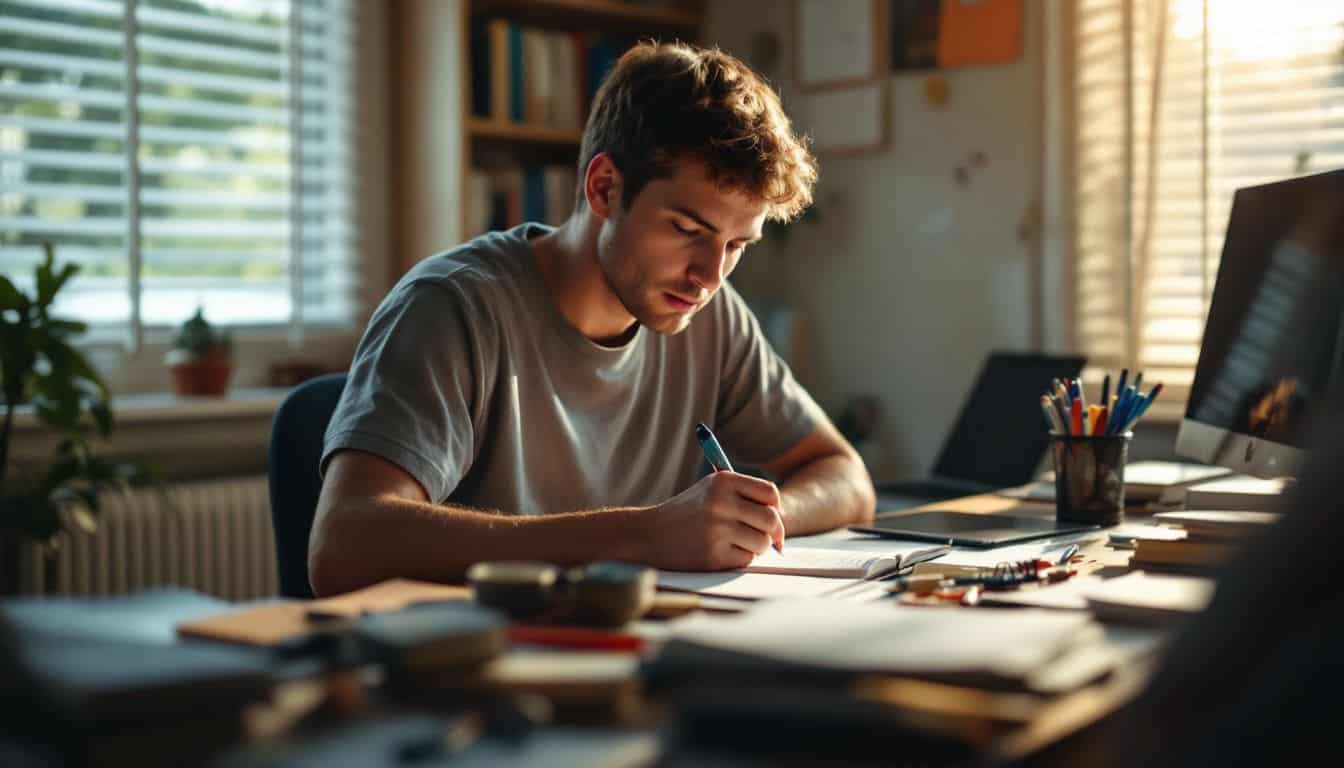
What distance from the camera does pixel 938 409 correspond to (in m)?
3.08

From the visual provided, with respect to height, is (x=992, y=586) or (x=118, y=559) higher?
(x=992, y=586)

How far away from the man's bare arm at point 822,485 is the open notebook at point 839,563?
233 millimetres

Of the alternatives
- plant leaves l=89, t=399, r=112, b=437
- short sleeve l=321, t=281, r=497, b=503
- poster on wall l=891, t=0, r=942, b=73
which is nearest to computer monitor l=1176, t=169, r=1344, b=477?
short sleeve l=321, t=281, r=497, b=503

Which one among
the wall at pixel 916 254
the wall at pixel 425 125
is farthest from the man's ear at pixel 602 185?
the wall at pixel 916 254

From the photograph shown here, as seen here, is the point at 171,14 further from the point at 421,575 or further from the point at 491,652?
the point at 491,652

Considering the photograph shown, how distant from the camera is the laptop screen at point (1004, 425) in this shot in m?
2.34

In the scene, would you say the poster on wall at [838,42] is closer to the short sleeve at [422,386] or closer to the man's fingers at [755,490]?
the short sleeve at [422,386]

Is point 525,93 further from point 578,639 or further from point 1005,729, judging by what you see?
point 1005,729

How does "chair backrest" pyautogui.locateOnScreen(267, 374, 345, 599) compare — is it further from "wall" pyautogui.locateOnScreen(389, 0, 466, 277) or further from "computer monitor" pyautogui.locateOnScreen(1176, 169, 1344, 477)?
"wall" pyautogui.locateOnScreen(389, 0, 466, 277)

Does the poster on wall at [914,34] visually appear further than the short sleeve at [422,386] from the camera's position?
Yes

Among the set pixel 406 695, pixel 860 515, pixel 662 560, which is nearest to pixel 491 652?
pixel 406 695

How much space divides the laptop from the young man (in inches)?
20.9

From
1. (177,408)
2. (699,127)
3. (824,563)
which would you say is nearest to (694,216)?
(699,127)

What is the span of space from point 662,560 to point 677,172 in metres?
0.53
